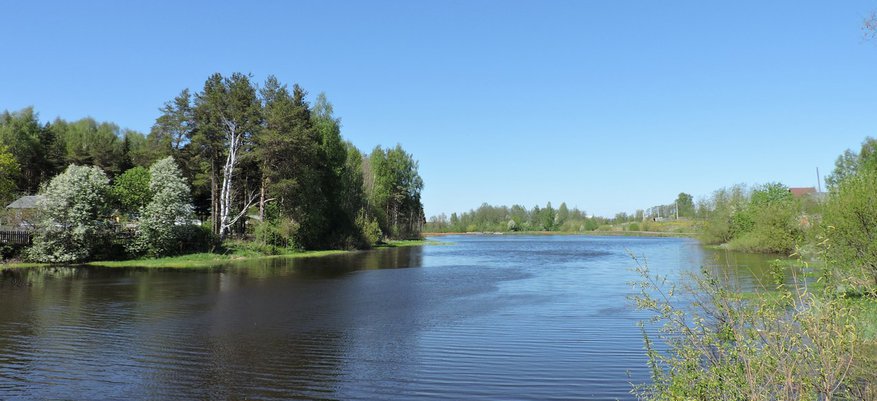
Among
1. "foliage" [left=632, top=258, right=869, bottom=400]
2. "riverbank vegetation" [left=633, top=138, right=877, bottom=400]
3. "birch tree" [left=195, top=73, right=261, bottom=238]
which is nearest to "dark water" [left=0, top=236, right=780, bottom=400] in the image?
"riverbank vegetation" [left=633, top=138, right=877, bottom=400]

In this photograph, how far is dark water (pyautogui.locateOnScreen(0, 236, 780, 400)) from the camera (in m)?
9.68

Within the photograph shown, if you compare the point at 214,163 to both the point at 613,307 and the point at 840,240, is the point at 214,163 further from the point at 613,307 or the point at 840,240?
the point at 840,240

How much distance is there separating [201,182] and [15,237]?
15657mm

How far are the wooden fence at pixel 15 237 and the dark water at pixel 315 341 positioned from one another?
12.4m

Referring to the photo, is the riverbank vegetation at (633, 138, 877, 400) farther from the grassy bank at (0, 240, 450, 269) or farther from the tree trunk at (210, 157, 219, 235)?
the tree trunk at (210, 157, 219, 235)

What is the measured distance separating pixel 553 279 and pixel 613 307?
10311 millimetres

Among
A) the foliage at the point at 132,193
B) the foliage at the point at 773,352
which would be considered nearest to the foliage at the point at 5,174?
the foliage at the point at 132,193

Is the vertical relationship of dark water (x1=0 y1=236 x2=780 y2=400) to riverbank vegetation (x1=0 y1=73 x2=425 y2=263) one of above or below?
below

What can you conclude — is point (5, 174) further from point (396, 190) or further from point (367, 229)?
point (396, 190)

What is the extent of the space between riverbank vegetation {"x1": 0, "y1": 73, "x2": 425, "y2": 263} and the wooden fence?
640 mm

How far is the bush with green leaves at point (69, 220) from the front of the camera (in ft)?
113

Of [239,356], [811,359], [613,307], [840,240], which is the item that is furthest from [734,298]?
[840,240]

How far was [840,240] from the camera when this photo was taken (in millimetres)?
17578

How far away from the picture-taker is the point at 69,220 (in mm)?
34688
